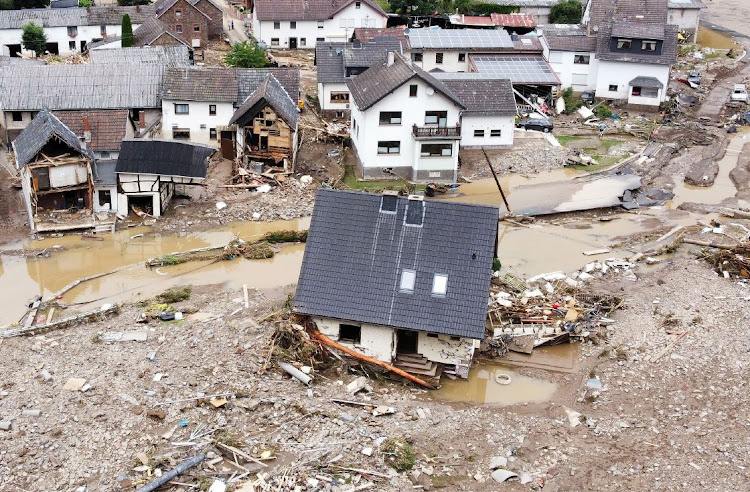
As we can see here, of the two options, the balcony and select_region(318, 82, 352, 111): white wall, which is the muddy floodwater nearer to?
the balcony

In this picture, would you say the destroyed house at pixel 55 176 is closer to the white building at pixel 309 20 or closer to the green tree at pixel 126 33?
the green tree at pixel 126 33

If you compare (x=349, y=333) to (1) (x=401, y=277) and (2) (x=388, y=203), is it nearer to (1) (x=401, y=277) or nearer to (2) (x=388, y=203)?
(1) (x=401, y=277)

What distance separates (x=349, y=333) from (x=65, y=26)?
5093 cm

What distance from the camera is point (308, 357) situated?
27.2 m

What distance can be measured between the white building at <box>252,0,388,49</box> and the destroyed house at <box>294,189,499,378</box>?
46954 mm

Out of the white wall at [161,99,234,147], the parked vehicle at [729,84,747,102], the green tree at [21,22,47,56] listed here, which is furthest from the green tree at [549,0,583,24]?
the green tree at [21,22,47,56]

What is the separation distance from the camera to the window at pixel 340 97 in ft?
182

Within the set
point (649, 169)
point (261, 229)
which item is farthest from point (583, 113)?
point (261, 229)

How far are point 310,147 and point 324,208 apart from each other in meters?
21.6

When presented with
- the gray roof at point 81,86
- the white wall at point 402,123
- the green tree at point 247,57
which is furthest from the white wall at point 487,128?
the gray roof at point 81,86

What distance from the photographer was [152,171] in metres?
40.9

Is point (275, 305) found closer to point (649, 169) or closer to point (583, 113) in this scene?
point (649, 169)

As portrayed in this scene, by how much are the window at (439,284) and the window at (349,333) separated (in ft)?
9.24

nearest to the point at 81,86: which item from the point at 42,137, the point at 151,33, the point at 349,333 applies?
the point at 42,137
